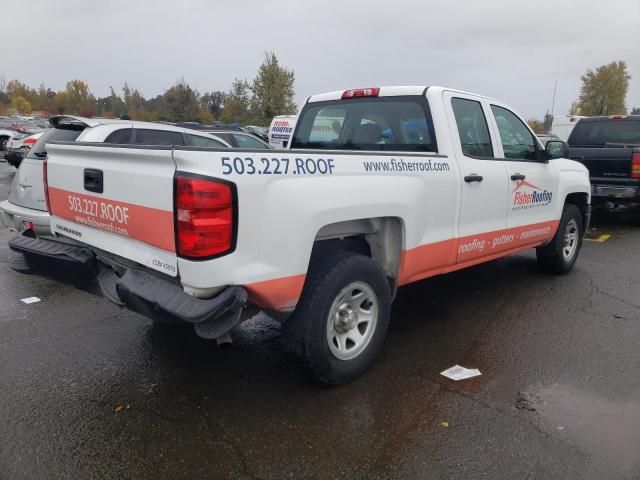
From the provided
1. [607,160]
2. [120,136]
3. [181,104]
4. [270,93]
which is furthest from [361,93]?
[181,104]

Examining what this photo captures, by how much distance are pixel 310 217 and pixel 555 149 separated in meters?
3.32

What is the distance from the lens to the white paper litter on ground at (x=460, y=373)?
3574 mm

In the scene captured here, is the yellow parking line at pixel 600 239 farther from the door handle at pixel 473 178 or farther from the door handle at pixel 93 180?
the door handle at pixel 93 180

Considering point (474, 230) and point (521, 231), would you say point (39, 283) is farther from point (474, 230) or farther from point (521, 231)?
point (521, 231)

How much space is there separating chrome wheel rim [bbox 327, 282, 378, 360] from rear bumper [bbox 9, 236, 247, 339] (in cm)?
77

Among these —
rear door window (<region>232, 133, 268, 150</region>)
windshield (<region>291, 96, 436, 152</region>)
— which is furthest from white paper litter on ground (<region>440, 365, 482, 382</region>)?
rear door window (<region>232, 133, 268, 150</region>)

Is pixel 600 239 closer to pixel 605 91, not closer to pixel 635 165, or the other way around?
pixel 635 165

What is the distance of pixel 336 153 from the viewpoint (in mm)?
3109

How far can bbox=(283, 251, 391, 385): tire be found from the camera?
120 inches

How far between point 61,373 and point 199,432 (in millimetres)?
1299

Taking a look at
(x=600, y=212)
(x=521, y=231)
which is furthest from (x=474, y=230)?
(x=600, y=212)

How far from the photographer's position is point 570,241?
608cm

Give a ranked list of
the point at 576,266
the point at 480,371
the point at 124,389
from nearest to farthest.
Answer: the point at 124,389
the point at 480,371
the point at 576,266

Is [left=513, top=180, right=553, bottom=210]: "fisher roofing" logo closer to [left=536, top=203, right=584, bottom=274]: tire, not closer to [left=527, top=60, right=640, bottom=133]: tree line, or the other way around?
[left=536, top=203, right=584, bottom=274]: tire
